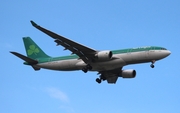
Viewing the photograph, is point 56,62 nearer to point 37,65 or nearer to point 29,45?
point 37,65

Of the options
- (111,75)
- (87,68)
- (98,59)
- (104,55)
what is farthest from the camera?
(111,75)

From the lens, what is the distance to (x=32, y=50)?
6259cm

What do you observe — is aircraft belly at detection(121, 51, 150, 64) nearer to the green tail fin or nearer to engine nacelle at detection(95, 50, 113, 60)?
engine nacelle at detection(95, 50, 113, 60)

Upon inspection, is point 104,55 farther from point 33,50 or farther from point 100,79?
point 33,50

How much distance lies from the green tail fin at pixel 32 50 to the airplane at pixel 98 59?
7.94 feet

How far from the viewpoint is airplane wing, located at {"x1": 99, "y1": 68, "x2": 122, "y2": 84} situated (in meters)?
58.0

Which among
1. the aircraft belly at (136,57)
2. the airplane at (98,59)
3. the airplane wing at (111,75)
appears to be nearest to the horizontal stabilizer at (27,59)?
the airplane at (98,59)

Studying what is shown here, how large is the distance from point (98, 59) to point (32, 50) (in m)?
15.2

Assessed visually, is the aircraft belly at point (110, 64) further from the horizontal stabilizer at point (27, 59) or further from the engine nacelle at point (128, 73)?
the horizontal stabilizer at point (27, 59)

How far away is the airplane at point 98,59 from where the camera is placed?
50562 mm

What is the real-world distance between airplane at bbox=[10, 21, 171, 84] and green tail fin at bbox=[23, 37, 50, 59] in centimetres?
242

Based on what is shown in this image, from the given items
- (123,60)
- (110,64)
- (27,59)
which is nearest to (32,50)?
(27,59)

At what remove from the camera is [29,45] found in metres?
63.3

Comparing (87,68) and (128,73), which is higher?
(128,73)
